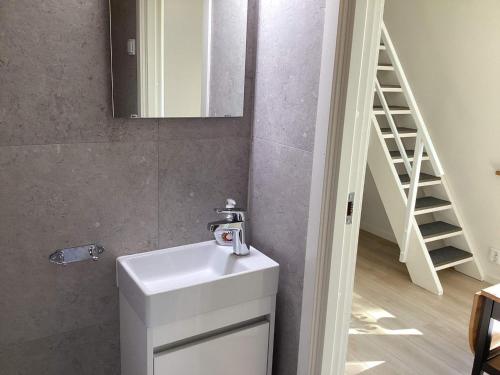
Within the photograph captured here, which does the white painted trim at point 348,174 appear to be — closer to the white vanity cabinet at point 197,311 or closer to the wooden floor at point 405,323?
the white vanity cabinet at point 197,311

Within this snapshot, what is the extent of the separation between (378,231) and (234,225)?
3084mm

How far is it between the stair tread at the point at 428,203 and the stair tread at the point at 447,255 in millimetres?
382

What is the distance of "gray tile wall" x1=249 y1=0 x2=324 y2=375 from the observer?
5.83 ft

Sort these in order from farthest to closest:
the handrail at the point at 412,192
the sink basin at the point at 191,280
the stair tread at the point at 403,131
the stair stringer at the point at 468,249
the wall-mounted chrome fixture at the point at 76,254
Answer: the stair tread at the point at 403,131 < the stair stringer at the point at 468,249 < the handrail at the point at 412,192 < the wall-mounted chrome fixture at the point at 76,254 < the sink basin at the point at 191,280

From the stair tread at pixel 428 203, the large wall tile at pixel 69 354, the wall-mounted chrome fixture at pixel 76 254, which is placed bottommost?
the large wall tile at pixel 69 354

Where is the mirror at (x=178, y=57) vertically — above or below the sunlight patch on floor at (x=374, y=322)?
above

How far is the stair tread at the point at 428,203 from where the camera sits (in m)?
3.83

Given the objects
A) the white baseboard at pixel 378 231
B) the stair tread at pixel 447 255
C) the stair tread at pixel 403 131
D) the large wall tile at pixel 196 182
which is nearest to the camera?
the large wall tile at pixel 196 182

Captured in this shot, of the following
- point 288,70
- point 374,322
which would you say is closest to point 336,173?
point 288,70

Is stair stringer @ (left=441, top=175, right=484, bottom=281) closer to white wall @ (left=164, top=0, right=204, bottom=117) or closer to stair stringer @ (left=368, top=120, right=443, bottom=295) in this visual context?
stair stringer @ (left=368, top=120, right=443, bottom=295)

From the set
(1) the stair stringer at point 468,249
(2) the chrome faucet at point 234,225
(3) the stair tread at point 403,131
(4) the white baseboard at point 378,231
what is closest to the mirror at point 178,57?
(2) the chrome faucet at point 234,225

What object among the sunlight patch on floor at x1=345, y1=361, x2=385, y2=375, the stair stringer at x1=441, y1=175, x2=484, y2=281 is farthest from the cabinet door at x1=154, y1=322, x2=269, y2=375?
the stair stringer at x1=441, y1=175, x2=484, y2=281

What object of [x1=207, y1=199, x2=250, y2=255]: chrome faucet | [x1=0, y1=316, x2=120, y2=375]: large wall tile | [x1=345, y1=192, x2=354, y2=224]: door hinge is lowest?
[x1=0, y1=316, x2=120, y2=375]: large wall tile

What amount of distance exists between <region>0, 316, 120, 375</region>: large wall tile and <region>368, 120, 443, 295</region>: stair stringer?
2.36 metres
